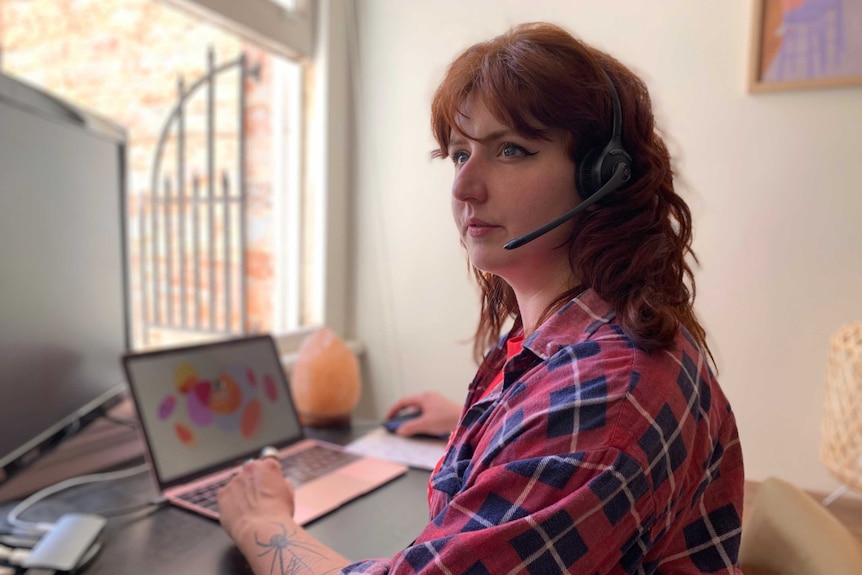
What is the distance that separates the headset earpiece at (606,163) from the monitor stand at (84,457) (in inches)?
34.9

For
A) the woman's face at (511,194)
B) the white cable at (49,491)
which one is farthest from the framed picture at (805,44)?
the white cable at (49,491)

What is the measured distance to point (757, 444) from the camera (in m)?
1.56

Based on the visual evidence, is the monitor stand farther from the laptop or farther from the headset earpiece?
the headset earpiece

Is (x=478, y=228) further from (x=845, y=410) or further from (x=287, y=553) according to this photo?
(x=845, y=410)

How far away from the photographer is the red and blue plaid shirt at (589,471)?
1.60ft

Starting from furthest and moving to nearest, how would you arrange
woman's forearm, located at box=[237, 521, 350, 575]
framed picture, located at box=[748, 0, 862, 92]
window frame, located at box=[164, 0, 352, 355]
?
1. window frame, located at box=[164, 0, 352, 355]
2. framed picture, located at box=[748, 0, 862, 92]
3. woman's forearm, located at box=[237, 521, 350, 575]

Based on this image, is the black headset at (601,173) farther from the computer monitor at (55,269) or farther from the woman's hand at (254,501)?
the computer monitor at (55,269)

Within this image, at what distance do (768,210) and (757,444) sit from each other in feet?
1.91

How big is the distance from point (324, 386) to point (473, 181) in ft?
2.63

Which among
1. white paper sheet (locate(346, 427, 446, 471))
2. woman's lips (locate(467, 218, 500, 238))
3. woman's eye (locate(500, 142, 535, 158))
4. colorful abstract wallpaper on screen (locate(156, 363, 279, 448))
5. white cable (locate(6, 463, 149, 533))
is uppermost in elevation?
woman's eye (locate(500, 142, 535, 158))

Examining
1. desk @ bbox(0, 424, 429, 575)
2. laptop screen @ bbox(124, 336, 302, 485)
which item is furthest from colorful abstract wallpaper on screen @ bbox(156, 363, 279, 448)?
desk @ bbox(0, 424, 429, 575)

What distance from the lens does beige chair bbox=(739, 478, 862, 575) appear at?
2.16 feet

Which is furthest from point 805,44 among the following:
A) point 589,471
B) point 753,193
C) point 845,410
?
point 589,471

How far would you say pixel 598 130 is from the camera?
2.12 feet
